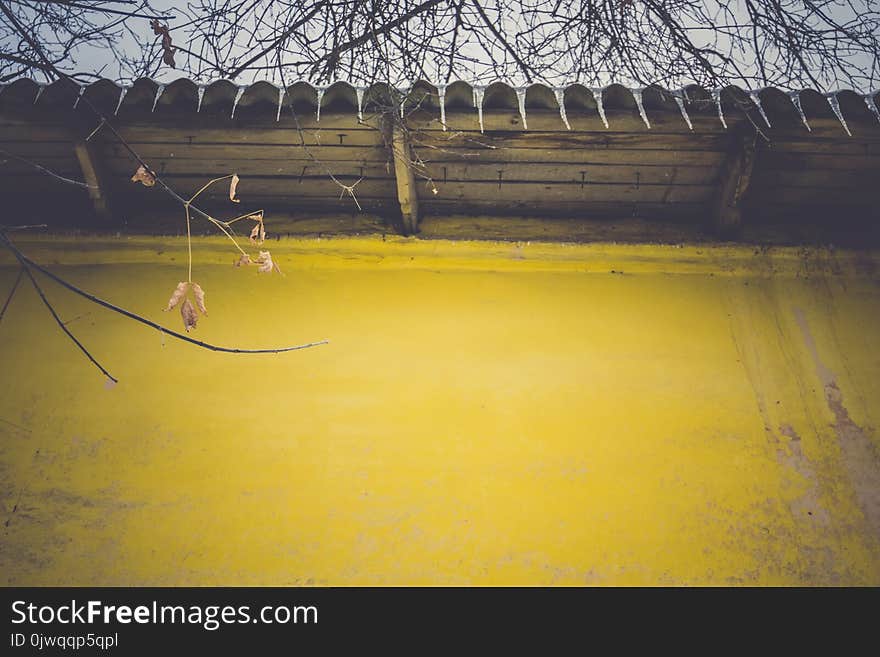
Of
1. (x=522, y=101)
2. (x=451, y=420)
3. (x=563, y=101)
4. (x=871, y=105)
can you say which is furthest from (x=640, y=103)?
(x=451, y=420)

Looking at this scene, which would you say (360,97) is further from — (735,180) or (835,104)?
(835,104)

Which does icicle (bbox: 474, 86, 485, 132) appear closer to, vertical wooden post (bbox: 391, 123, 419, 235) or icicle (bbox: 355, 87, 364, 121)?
vertical wooden post (bbox: 391, 123, 419, 235)

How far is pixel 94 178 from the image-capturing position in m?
3.11

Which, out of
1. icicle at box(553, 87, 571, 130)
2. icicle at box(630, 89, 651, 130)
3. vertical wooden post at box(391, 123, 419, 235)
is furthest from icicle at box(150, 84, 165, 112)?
icicle at box(630, 89, 651, 130)

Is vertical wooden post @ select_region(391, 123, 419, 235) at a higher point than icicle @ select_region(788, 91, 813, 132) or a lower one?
higher

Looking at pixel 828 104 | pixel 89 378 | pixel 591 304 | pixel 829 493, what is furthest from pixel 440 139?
pixel 829 493

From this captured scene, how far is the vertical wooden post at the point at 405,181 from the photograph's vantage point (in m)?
2.94

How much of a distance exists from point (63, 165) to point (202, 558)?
73.5 inches

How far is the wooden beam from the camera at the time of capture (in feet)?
9.61

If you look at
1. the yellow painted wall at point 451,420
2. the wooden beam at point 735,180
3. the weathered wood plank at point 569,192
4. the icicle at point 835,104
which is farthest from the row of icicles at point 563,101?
the yellow painted wall at point 451,420

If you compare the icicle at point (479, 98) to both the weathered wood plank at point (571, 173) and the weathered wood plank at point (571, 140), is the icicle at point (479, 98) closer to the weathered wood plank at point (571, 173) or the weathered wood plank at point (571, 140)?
the weathered wood plank at point (571, 140)

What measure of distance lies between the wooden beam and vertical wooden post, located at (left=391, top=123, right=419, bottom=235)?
1.35 metres

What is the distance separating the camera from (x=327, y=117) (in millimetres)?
2918
